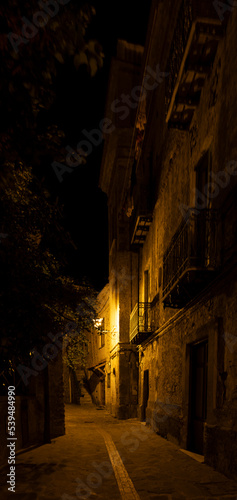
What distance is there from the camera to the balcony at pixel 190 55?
6.62m

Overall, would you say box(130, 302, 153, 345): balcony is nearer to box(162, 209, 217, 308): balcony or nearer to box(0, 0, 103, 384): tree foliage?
box(162, 209, 217, 308): balcony

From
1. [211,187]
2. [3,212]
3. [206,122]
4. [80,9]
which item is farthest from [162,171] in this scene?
[80,9]

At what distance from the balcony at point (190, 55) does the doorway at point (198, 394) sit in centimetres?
516

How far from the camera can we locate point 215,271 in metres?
6.34

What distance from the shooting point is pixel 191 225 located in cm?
686

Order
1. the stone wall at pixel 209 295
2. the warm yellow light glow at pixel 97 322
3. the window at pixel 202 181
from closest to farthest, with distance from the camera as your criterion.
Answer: the stone wall at pixel 209 295 < the window at pixel 202 181 < the warm yellow light glow at pixel 97 322

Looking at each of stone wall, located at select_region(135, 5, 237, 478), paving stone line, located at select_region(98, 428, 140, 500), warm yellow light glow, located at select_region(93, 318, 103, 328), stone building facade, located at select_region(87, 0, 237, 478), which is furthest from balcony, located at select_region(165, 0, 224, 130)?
warm yellow light glow, located at select_region(93, 318, 103, 328)

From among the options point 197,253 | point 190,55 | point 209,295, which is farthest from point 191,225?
point 190,55

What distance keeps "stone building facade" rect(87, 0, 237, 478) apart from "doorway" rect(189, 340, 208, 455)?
0.07 ft

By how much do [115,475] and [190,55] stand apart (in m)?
7.75

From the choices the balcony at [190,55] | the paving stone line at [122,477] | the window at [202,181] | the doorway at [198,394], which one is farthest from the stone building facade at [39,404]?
the balcony at [190,55]

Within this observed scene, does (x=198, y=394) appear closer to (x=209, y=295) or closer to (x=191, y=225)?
(x=209, y=295)

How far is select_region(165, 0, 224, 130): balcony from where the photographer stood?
662 cm

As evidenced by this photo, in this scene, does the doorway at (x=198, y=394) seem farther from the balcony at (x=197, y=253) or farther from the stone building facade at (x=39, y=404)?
the stone building facade at (x=39, y=404)
